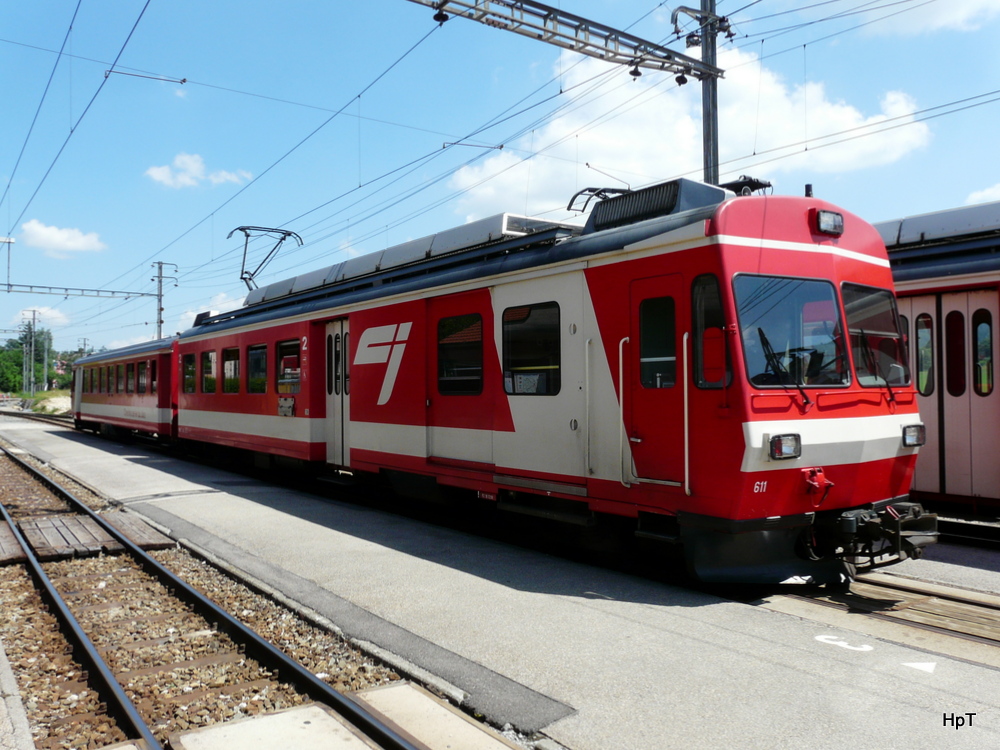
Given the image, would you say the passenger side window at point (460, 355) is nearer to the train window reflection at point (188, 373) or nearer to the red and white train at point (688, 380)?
the red and white train at point (688, 380)

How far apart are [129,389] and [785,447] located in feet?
72.7

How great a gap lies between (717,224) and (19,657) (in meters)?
5.83

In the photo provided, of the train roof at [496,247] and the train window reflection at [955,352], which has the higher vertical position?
the train roof at [496,247]

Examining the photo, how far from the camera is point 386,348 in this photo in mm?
9977

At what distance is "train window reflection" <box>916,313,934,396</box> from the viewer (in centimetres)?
862

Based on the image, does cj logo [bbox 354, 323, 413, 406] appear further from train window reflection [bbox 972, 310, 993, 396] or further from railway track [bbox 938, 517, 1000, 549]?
railway track [bbox 938, 517, 1000, 549]

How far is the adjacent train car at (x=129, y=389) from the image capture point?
2034 centimetres

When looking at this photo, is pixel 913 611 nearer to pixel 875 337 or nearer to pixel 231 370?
pixel 875 337

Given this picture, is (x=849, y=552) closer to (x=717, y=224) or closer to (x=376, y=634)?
(x=717, y=224)

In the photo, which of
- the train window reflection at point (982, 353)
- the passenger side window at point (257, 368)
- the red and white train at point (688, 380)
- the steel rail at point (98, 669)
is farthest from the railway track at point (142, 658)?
the train window reflection at point (982, 353)

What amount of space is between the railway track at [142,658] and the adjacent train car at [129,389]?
12306 mm

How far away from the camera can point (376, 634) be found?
210 inches

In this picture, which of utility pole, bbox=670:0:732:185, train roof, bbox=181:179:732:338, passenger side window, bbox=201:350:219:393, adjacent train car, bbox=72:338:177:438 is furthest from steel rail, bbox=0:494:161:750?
adjacent train car, bbox=72:338:177:438

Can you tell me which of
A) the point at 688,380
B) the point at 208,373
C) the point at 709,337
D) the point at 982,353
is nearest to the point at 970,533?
the point at 982,353
